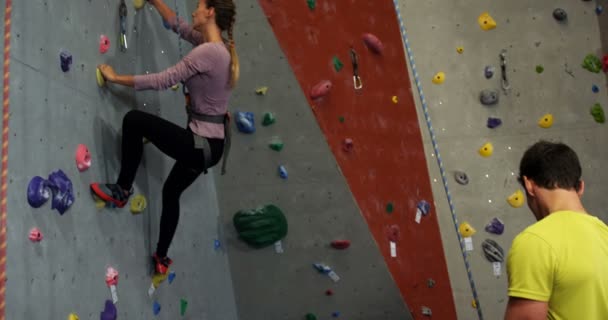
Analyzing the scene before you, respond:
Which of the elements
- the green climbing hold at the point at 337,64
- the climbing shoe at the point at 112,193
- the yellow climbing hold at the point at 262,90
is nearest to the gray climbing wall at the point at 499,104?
the green climbing hold at the point at 337,64

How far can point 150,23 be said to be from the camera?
11.2 feet

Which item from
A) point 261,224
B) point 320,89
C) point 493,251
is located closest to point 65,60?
point 320,89

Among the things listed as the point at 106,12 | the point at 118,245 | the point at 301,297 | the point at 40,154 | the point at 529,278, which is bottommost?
the point at 301,297

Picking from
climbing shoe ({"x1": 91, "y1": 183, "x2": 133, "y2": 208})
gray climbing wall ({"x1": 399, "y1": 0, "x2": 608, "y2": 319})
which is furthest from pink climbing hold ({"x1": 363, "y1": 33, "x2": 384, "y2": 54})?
climbing shoe ({"x1": 91, "y1": 183, "x2": 133, "y2": 208})

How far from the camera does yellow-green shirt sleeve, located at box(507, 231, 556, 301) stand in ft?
5.20

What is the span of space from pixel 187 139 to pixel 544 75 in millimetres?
2399

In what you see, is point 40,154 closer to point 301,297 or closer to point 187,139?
point 187,139

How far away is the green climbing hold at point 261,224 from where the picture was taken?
13.3 feet

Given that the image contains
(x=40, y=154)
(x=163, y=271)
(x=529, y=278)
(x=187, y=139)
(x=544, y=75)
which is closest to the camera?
(x=529, y=278)

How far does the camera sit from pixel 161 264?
10.6ft

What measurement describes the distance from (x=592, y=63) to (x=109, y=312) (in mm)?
3057

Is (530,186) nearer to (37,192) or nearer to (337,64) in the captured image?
(37,192)

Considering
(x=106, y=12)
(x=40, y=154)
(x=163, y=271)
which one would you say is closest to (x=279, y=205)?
(x=163, y=271)

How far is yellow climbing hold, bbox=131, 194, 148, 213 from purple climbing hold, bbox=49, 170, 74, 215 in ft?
1.73
